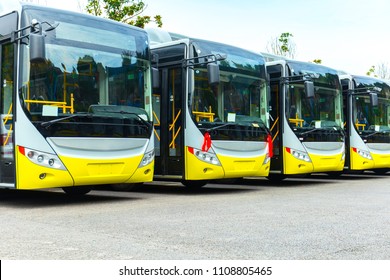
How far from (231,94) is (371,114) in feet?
21.2

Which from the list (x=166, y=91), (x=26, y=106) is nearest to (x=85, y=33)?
(x=26, y=106)

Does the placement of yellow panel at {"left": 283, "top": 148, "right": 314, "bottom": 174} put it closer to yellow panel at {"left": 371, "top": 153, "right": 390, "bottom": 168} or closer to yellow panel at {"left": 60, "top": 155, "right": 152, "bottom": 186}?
yellow panel at {"left": 371, "top": 153, "right": 390, "bottom": 168}

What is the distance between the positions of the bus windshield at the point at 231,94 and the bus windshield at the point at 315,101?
139cm

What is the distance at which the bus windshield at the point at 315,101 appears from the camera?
589 inches

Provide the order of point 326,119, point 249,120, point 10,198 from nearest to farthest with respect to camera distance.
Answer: point 10,198 < point 249,120 < point 326,119

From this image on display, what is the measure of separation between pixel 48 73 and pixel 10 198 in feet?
11.4

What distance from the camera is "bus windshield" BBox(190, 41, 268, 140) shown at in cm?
1235

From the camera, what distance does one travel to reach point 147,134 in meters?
11.3

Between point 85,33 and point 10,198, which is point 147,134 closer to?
point 85,33

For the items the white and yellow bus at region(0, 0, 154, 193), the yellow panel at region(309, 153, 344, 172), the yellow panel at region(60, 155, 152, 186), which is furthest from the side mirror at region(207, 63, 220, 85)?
the yellow panel at region(309, 153, 344, 172)

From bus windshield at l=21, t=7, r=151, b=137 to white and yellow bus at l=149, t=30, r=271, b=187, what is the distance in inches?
44.6

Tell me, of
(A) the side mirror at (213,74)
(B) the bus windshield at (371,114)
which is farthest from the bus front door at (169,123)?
(B) the bus windshield at (371,114)

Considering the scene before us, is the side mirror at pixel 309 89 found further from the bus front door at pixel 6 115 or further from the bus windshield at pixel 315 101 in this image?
the bus front door at pixel 6 115

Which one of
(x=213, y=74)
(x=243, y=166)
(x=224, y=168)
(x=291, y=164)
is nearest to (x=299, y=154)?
(x=291, y=164)
